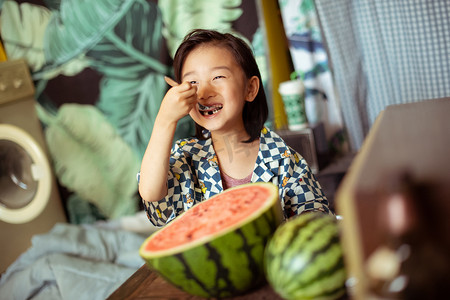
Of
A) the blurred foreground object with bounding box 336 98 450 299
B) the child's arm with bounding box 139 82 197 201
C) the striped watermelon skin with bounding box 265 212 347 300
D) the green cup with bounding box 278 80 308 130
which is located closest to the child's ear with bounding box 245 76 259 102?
the child's arm with bounding box 139 82 197 201

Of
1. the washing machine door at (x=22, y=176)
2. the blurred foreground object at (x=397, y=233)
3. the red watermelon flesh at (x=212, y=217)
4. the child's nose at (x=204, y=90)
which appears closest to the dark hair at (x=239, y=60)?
the child's nose at (x=204, y=90)

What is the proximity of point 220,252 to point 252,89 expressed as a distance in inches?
33.1

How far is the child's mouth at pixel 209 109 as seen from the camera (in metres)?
1.30

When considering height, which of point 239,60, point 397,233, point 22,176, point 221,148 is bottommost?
point 22,176

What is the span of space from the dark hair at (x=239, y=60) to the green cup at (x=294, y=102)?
1431 millimetres

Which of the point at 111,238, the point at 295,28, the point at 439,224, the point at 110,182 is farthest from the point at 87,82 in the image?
the point at 439,224

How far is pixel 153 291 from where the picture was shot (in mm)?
832

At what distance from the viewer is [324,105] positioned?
10.7 feet

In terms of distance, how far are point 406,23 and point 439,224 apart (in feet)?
8.14

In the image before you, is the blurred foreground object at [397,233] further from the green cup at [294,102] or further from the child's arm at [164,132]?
the green cup at [294,102]

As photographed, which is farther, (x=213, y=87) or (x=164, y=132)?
(x=213, y=87)

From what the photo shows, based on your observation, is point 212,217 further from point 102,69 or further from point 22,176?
point 102,69

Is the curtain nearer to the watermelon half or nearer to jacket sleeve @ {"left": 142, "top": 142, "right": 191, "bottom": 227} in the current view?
jacket sleeve @ {"left": 142, "top": 142, "right": 191, "bottom": 227}

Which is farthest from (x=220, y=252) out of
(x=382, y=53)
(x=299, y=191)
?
(x=382, y=53)
